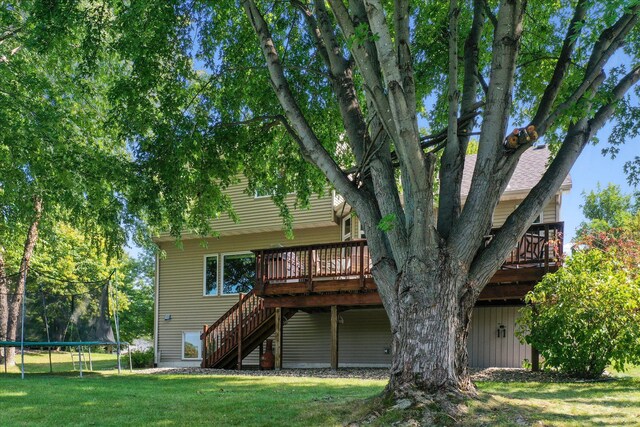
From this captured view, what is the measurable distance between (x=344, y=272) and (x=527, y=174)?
20.0 feet

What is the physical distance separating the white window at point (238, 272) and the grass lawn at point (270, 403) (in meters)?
7.57

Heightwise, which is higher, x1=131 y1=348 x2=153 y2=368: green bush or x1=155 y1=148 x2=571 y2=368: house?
x1=155 y1=148 x2=571 y2=368: house

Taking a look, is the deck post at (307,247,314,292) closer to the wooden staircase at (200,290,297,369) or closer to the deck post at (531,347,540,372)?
the wooden staircase at (200,290,297,369)

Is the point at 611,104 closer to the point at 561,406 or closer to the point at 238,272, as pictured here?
the point at 561,406

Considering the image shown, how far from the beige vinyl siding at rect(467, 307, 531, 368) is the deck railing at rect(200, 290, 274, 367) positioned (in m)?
5.30

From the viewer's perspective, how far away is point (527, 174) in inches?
635

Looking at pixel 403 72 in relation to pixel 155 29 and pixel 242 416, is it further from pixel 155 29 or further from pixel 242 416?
pixel 155 29

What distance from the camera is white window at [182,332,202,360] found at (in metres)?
18.9

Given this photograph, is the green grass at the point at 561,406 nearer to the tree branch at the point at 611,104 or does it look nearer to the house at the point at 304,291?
the tree branch at the point at 611,104

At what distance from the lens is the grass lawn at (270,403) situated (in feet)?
19.3

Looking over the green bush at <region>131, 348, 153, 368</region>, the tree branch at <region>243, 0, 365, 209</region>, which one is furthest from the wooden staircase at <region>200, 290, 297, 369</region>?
the tree branch at <region>243, 0, 365, 209</region>

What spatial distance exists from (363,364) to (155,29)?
1078cm

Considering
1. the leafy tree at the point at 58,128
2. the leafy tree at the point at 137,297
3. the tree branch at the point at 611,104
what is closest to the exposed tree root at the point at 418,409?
the tree branch at the point at 611,104

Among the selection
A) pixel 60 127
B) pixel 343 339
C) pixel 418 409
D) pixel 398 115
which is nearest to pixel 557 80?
pixel 398 115
